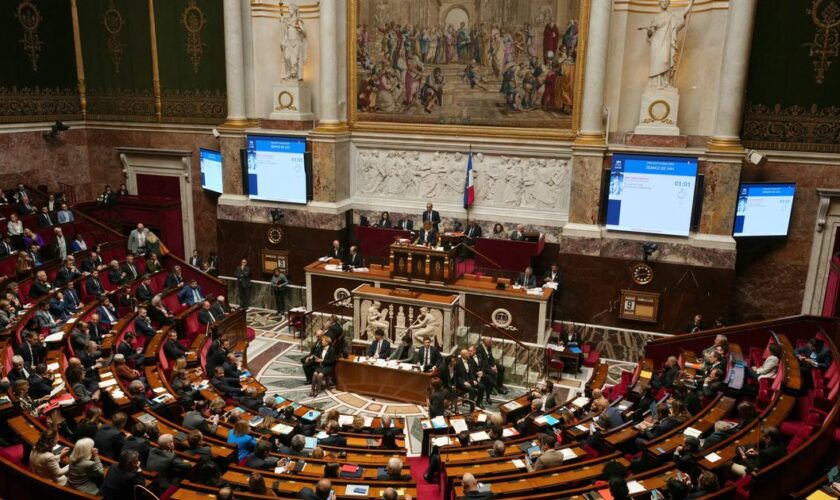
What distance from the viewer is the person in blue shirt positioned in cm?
876

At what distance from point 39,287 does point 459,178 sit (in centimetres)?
1056

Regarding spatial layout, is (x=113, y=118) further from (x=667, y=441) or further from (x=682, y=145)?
(x=667, y=441)

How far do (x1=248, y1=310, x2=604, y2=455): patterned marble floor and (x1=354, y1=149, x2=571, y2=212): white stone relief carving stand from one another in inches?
195

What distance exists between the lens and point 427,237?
16109 millimetres

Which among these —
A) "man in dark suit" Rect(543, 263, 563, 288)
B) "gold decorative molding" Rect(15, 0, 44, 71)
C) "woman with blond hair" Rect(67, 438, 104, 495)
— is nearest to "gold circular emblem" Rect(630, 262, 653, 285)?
"man in dark suit" Rect(543, 263, 563, 288)

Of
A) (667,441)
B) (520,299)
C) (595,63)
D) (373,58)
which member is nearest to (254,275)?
(373,58)

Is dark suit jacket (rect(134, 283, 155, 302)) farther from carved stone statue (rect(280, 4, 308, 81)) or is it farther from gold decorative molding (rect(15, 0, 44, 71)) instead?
gold decorative molding (rect(15, 0, 44, 71))

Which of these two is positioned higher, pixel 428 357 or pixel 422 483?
pixel 428 357

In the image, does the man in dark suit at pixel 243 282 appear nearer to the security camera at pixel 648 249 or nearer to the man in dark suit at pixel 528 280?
the man in dark suit at pixel 528 280

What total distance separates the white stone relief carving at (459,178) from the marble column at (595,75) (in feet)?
3.78

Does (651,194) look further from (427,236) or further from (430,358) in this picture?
(430,358)

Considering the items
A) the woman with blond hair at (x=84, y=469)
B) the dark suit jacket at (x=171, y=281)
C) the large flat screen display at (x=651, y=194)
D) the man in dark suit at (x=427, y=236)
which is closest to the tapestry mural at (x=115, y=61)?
the dark suit jacket at (x=171, y=281)

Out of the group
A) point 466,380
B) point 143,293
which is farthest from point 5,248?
point 466,380

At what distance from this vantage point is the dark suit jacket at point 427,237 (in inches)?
628
